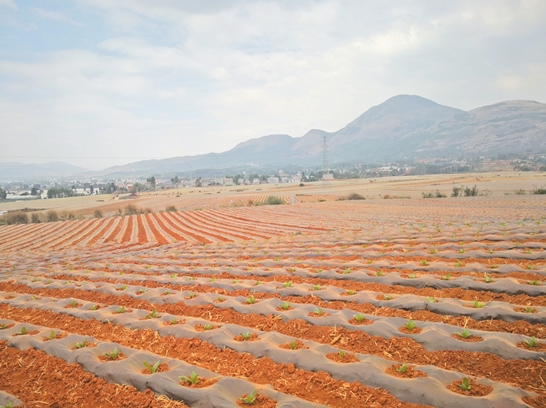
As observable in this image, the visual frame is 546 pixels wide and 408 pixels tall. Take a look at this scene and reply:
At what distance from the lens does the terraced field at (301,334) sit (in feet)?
9.73

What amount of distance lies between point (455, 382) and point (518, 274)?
3593 mm

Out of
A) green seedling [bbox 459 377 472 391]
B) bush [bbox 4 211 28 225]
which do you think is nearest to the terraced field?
green seedling [bbox 459 377 472 391]

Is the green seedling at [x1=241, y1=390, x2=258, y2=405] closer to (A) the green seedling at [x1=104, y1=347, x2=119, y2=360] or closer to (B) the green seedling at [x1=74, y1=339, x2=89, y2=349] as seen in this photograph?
(A) the green seedling at [x1=104, y1=347, x2=119, y2=360]

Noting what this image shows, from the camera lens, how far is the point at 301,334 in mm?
4152

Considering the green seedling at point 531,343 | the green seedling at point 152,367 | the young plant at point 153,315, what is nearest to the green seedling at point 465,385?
the green seedling at point 531,343

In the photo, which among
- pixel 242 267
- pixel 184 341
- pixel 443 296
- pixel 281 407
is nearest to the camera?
pixel 281 407

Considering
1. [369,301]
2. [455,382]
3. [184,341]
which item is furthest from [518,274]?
[184,341]

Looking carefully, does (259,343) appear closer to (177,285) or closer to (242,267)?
(177,285)

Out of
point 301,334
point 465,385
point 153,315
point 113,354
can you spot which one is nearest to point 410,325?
point 465,385

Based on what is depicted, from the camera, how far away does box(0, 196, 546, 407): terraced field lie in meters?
2.97

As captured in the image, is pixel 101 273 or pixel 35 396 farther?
pixel 101 273

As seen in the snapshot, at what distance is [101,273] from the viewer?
891 centimetres

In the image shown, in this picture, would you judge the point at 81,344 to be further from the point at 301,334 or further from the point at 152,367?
the point at 301,334

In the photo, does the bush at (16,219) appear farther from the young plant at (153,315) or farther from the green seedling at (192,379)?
the green seedling at (192,379)
